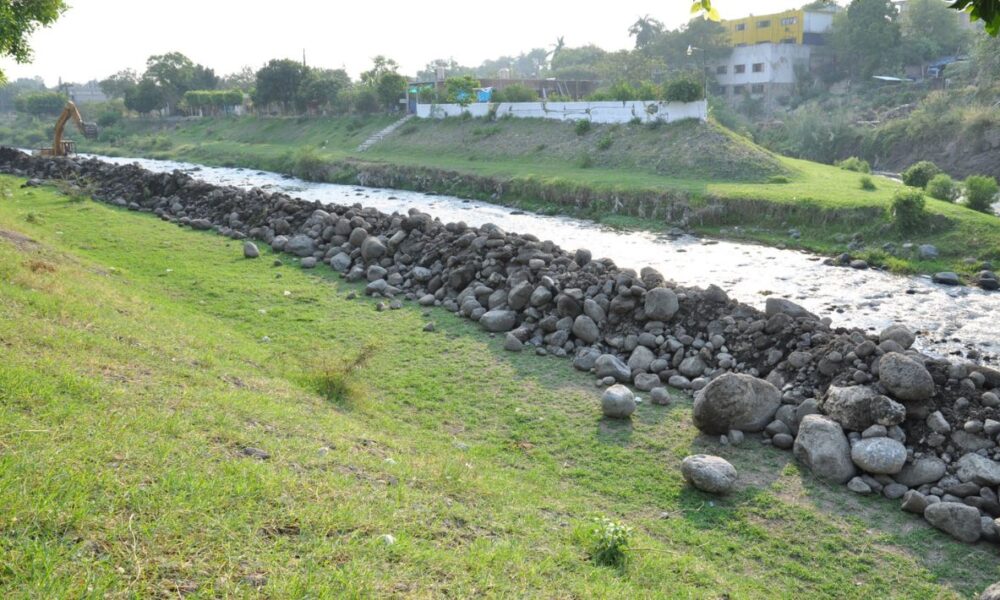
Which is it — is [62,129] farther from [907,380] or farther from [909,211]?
[907,380]

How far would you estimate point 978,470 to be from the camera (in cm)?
819

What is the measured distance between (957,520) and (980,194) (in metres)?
21.1

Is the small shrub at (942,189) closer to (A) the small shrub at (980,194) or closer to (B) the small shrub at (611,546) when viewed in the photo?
(A) the small shrub at (980,194)

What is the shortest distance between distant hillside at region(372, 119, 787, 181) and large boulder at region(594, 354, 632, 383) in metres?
22.0

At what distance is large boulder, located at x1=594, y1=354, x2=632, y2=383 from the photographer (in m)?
11.7

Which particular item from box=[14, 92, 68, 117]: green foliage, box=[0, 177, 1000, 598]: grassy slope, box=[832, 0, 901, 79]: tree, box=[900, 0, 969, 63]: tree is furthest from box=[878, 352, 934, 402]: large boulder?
box=[14, 92, 68, 117]: green foliage

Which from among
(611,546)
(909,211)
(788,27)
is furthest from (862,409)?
(788,27)

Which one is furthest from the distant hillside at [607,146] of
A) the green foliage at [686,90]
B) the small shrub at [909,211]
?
the small shrub at [909,211]

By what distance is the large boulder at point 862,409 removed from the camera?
899 cm

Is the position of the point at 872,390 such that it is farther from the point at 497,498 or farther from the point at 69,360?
the point at 69,360

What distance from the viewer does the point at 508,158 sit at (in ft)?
140

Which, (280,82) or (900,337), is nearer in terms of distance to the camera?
(900,337)

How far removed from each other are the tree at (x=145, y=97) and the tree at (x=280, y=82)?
1775 centimetres

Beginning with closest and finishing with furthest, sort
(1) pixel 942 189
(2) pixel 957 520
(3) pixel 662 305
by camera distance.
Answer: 1. (2) pixel 957 520
2. (3) pixel 662 305
3. (1) pixel 942 189
